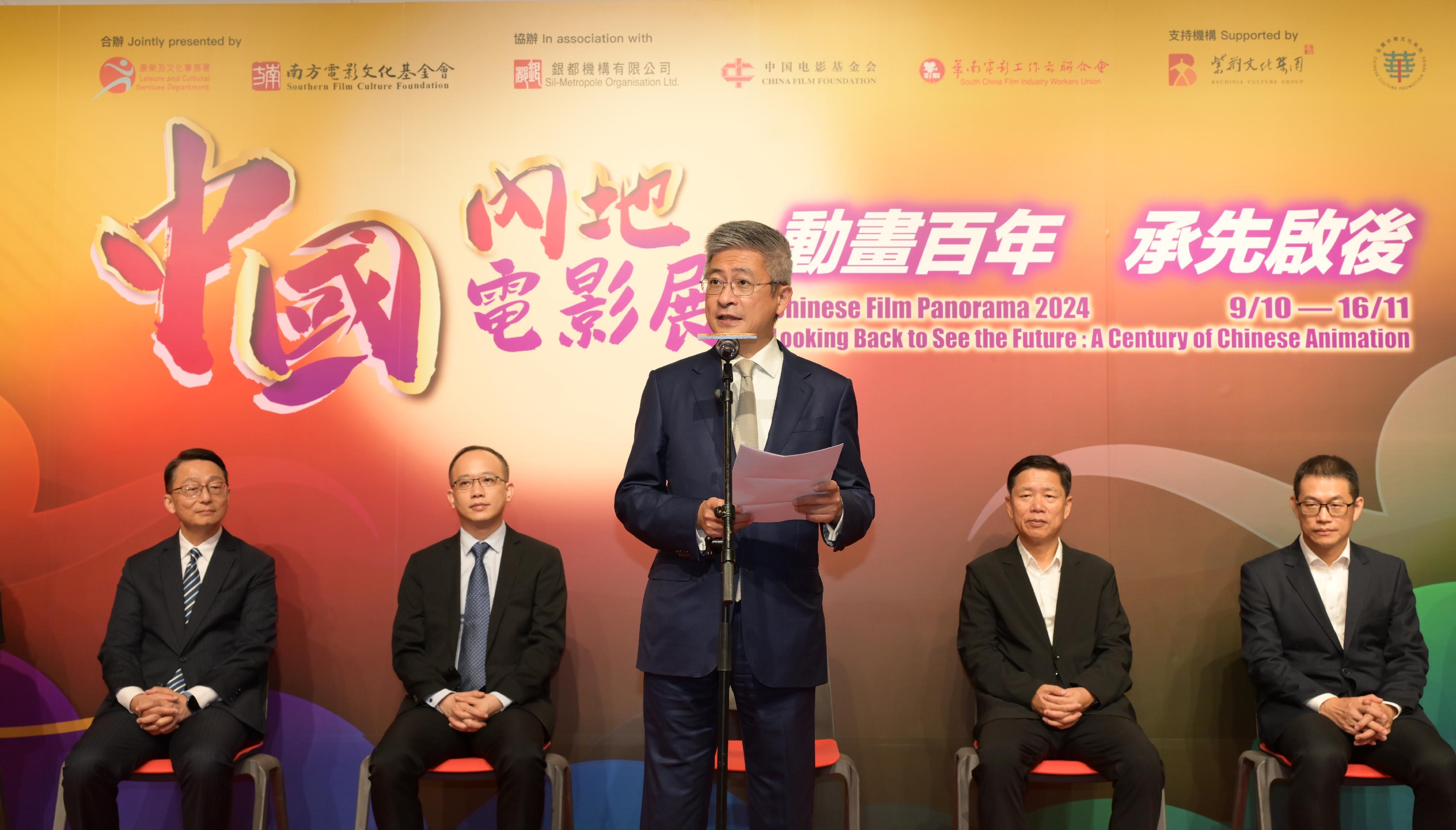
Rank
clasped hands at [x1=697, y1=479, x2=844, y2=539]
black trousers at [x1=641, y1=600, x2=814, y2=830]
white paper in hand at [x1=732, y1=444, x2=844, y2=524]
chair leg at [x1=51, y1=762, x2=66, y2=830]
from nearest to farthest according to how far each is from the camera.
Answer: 1. white paper in hand at [x1=732, y1=444, x2=844, y2=524]
2. clasped hands at [x1=697, y1=479, x2=844, y2=539]
3. black trousers at [x1=641, y1=600, x2=814, y2=830]
4. chair leg at [x1=51, y1=762, x2=66, y2=830]

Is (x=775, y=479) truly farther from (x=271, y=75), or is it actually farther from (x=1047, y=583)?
(x=271, y=75)

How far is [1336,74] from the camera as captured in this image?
425 cm

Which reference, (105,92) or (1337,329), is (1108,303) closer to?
(1337,329)

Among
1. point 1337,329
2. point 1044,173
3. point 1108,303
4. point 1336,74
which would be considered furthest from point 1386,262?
point 1044,173

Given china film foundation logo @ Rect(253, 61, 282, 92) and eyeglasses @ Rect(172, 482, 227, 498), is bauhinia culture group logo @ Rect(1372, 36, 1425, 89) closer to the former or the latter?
china film foundation logo @ Rect(253, 61, 282, 92)

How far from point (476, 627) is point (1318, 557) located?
312 cm

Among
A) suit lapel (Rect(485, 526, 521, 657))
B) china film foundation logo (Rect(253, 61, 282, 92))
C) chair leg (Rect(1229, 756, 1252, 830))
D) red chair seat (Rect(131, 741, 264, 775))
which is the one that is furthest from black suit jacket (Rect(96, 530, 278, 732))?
chair leg (Rect(1229, 756, 1252, 830))

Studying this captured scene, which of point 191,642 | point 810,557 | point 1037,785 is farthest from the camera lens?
point 1037,785

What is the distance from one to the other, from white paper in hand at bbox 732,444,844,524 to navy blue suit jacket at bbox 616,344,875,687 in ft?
0.62

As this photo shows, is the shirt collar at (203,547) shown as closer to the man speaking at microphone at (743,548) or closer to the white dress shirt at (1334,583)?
the man speaking at microphone at (743,548)

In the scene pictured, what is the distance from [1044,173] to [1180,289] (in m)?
0.73

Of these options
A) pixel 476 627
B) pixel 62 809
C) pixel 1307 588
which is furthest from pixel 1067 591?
pixel 62 809

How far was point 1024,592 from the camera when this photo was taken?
372 centimetres

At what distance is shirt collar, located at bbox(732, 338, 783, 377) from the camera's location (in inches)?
103
